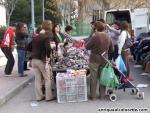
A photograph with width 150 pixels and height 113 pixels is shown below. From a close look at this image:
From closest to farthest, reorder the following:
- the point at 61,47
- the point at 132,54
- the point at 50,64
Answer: the point at 50,64 < the point at 61,47 < the point at 132,54

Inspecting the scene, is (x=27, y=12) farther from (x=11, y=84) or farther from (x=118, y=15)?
(x=11, y=84)

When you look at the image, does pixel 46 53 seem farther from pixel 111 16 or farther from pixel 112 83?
pixel 111 16

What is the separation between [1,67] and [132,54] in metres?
5.63

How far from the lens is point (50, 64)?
12398 mm

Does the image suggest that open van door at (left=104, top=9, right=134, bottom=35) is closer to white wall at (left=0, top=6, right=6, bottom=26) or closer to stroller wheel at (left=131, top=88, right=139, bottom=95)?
stroller wheel at (left=131, top=88, right=139, bottom=95)

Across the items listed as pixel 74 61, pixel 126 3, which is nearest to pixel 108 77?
pixel 74 61

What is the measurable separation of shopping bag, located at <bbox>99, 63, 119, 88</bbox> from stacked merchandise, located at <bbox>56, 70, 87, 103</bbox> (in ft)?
1.43

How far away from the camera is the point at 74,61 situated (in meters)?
12.6

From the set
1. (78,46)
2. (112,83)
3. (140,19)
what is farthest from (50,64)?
(140,19)

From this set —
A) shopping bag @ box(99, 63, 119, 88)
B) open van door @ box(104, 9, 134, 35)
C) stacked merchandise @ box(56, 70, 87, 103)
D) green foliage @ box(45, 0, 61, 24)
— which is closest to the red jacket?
stacked merchandise @ box(56, 70, 87, 103)

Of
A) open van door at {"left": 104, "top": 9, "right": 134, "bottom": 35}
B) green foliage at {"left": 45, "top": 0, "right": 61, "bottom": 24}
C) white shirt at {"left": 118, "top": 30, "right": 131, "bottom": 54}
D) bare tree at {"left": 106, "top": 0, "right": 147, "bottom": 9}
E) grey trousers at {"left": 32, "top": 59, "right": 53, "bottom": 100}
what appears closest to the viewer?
grey trousers at {"left": 32, "top": 59, "right": 53, "bottom": 100}

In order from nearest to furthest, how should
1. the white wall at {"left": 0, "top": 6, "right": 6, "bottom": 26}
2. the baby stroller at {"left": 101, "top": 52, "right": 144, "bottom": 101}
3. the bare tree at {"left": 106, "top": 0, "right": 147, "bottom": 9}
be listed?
the baby stroller at {"left": 101, "top": 52, "right": 144, "bottom": 101} < the white wall at {"left": 0, "top": 6, "right": 6, "bottom": 26} < the bare tree at {"left": 106, "top": 0, "right": 147, "bottom": 9}

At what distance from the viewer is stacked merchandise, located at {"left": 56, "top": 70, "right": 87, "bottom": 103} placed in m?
11.5

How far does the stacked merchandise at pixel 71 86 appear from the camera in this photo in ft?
37.9
